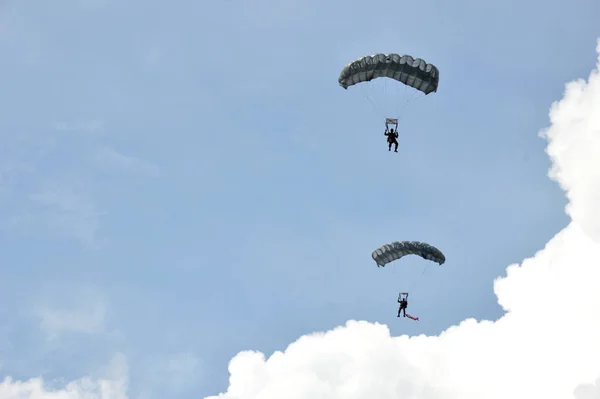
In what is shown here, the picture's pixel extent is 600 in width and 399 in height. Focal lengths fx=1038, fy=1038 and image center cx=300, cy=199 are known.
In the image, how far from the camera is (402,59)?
7144 centimetres

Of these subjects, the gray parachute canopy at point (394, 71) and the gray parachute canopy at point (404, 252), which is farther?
the gray parachute canopy at point (404, 252)

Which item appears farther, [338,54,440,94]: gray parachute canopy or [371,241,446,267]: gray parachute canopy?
[371,241,446,267]: gray parachute canopy

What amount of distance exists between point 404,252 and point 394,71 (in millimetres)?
14195

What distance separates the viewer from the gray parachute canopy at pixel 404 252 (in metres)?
77.4

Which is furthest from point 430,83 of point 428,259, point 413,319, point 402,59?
point 413,319

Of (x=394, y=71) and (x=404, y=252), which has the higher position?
(x=394, y=71)

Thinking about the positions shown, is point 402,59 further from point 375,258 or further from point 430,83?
point 375,258

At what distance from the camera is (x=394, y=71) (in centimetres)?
7200

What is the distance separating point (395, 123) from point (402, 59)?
272 inches

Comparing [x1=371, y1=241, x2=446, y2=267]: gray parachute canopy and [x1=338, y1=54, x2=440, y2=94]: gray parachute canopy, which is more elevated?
[x1=338, y1=54, x2=440, y2=94]: gray parachute canopy

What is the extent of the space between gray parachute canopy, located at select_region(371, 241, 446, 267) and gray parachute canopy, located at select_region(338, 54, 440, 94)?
39.3ft

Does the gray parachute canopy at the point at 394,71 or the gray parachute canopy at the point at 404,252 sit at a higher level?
the gray parachute canopy at the point at 394,71

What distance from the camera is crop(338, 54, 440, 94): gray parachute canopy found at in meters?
71.4

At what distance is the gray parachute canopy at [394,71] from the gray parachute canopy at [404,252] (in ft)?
39.3
